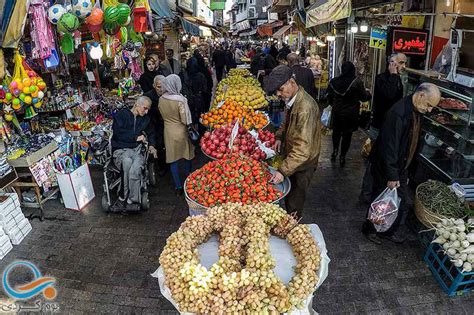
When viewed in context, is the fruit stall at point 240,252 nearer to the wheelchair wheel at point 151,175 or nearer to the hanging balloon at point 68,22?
the wheelchair wheel at point 151,175

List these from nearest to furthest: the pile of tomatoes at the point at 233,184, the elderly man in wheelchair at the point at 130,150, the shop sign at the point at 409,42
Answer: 1. the pile of tomatoes at the point at 233,184
2. the elderly man in wheelchair at the point at 130,150
3. the shop sign at the point at 409,42

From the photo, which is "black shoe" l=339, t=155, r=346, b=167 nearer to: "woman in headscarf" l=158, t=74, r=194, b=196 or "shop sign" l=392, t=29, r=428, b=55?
"shop sign" l=392, t=29, r=428, b=55

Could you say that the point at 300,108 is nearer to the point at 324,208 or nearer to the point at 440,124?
the point at 324,208

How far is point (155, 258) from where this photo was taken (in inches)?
175

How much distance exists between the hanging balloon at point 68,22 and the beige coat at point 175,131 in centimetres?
170

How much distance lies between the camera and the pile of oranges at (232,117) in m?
5.98

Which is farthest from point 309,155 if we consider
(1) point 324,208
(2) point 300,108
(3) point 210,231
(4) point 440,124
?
(4) point 440,124

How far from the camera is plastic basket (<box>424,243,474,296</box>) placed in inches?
139

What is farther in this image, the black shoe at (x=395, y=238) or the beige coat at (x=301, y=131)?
the black shoe at (x=395, y=238)

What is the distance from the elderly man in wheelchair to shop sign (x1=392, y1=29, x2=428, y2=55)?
15.0 feet

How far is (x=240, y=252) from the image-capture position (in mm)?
2574

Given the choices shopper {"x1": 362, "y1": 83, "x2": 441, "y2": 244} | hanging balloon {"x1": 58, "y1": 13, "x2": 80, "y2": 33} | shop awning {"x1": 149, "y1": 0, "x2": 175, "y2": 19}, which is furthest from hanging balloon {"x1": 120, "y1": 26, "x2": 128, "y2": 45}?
shopper {"x1": 362, "y1": 83, "x2": 441, "y2": 244}

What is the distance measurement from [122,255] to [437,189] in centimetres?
417

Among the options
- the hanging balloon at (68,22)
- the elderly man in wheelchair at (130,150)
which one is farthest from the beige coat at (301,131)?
the hanging balloon at (68,22)
